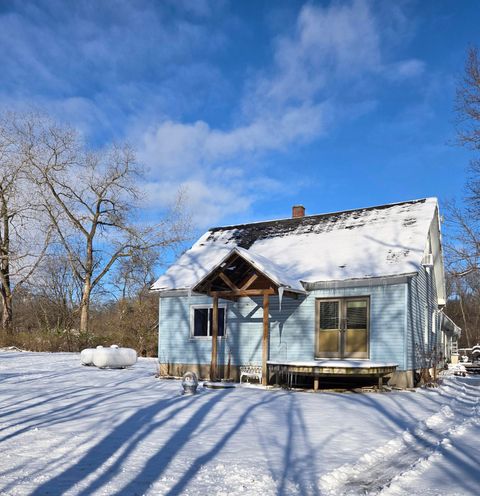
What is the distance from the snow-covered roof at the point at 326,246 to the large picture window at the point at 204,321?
962 mm

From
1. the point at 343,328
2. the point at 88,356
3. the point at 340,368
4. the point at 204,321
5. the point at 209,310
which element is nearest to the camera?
the point at 340,368

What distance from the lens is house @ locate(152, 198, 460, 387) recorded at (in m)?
14.2

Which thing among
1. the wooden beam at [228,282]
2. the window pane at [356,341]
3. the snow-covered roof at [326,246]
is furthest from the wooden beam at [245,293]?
the window pane at [356,341]

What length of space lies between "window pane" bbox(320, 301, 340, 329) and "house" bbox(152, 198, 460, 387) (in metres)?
0.03

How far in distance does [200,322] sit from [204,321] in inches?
6.1

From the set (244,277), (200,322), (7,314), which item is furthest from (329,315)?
(7,314)

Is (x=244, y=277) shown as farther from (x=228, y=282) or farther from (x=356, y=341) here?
(x=356, y=341)

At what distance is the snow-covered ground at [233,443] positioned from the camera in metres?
5.64

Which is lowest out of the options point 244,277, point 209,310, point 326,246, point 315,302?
point 209,310

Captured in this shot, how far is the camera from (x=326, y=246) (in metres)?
17.1

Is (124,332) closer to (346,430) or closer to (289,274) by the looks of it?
(289,274)

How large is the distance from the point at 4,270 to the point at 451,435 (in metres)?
34.3

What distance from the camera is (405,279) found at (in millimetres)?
14031

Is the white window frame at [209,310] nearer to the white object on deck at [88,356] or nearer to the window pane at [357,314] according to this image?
the window pane at [357,314]
